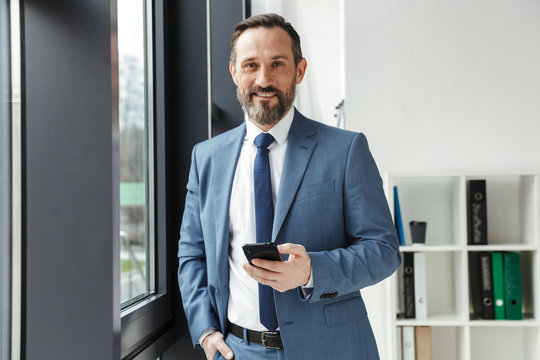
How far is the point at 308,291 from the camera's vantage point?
1.31 metres

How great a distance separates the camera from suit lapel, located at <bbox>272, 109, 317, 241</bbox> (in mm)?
1381

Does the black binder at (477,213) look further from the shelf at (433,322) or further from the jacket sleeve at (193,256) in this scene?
the jacket sleeve at (193,256)

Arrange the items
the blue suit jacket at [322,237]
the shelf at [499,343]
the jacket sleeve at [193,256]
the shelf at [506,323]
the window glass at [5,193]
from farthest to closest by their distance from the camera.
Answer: the shelf at [499,343] → the shelf at [506,323] → the jacket sleeve at [193,256] → the blue suit jacket at [322,237] → the window glass at [5,193]

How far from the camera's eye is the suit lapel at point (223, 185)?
146 cm

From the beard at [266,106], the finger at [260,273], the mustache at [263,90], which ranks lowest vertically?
the finger at [260,273]

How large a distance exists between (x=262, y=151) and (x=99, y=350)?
27.1 inches

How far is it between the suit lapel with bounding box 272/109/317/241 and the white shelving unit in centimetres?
121

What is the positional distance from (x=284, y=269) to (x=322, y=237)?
0.76 ft

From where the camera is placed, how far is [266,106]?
1.47m

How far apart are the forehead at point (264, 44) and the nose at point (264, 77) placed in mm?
42

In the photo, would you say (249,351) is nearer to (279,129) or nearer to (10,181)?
(279,129)

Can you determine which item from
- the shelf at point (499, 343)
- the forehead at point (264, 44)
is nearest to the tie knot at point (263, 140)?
the forehead at point (264, 44)

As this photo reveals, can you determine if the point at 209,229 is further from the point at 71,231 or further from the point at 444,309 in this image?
the point at 444,309

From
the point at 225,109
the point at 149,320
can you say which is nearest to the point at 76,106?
the point at 149,320
